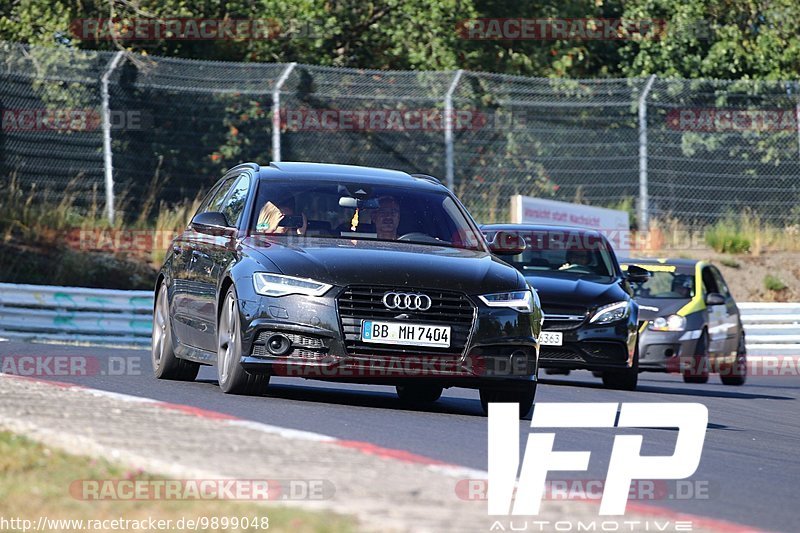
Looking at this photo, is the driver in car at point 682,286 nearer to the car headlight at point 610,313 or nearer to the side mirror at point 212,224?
the car headlight at point 610,313

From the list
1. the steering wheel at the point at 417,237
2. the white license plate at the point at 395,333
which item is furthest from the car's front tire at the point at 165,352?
the white license plate at the point at 395,333

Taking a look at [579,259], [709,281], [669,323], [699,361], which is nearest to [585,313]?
[579,259]

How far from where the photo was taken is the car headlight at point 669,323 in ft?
63.4

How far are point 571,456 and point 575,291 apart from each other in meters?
7.59

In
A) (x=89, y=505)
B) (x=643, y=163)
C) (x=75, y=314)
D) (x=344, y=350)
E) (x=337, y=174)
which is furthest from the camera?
(x=643, y=163)

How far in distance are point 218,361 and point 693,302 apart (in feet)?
33.2

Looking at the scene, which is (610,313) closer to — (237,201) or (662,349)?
(662,349)

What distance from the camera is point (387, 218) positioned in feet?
36.9

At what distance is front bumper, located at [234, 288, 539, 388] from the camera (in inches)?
394

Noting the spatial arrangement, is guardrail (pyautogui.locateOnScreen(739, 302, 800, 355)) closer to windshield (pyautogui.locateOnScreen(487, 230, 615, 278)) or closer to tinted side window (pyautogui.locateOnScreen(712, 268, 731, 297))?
tinted side window (pyautogui.locateOnScreen(712, 268, 731, 297))

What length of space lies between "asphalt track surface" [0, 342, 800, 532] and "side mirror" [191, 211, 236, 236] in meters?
1.12

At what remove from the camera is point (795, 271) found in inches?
1250

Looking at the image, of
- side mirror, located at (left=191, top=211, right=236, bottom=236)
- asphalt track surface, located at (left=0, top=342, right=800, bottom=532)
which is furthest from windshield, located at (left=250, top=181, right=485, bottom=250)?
asphalt track surface, located at (left=0, top=342, right=800, bottom=532)

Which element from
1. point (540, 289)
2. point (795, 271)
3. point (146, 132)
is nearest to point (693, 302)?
point (540, 289)
